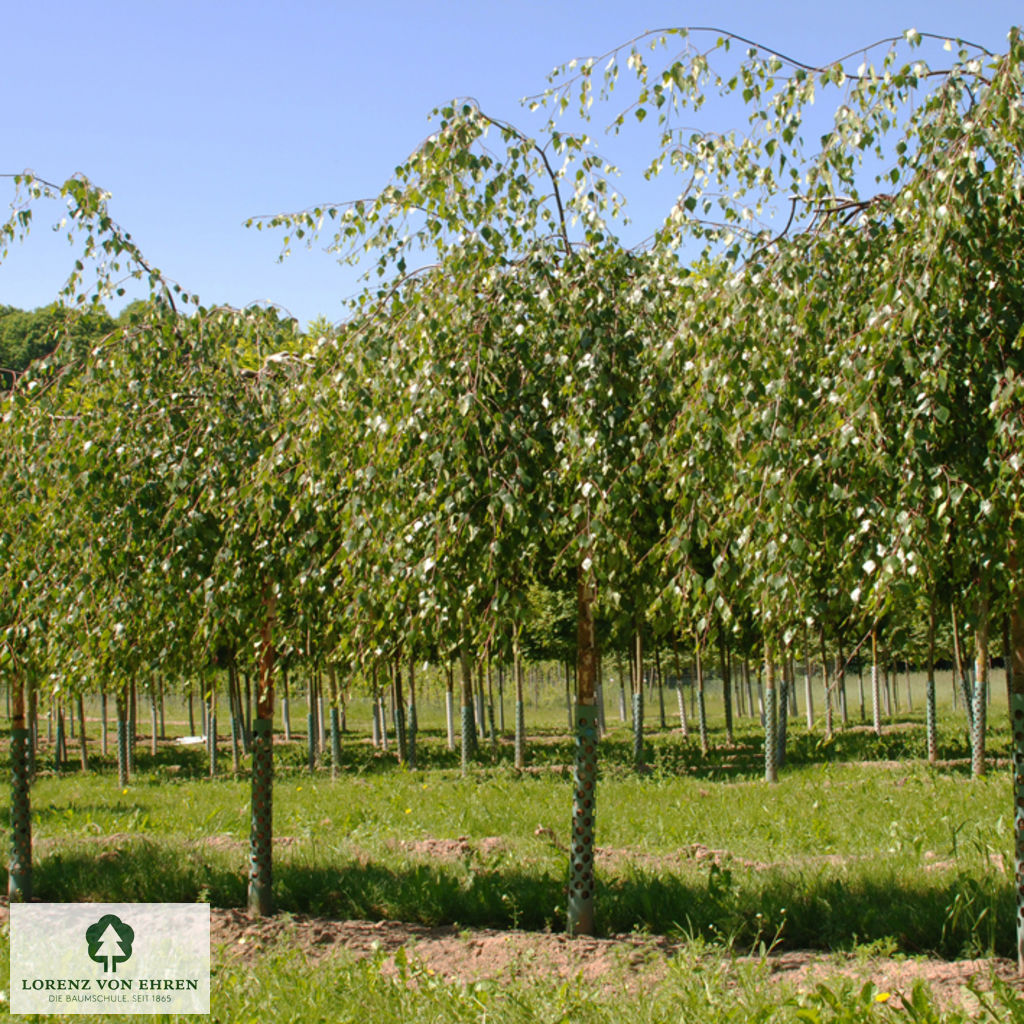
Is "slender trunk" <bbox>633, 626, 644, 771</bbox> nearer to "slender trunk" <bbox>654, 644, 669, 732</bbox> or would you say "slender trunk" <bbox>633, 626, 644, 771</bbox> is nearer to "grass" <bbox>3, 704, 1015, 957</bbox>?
"grass" <bbox>3, 704, 1015, 957</bbox>

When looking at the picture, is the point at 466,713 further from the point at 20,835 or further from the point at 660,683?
the point at 660,683

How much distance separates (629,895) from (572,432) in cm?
326

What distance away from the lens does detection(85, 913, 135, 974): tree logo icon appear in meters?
5.52

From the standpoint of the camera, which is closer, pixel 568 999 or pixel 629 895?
pixel 568 999

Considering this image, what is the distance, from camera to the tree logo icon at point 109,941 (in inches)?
217

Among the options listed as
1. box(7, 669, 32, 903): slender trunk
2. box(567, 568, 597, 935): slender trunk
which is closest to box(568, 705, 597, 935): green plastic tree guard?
box(567, 568, 597, 935): slender trunk

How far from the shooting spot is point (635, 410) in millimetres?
4488

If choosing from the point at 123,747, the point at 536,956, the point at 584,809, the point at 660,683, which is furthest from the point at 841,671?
the point at 660,683

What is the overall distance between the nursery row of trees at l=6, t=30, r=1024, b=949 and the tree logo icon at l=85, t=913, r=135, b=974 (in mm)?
862

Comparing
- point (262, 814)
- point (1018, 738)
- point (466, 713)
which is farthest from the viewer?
point (466, 713)

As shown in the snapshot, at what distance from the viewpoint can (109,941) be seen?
19.2ft

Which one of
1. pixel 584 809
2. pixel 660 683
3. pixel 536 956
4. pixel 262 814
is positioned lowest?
pixel 660 683

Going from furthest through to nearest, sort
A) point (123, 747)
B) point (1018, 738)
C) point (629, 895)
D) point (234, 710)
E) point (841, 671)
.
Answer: point (234, 710) < point (123, 747) < point (629, 895) < point (1018, 738) < point (841, 671)

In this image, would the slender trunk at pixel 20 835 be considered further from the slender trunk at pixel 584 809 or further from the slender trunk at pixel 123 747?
the slender trunk at pixel 123 747
